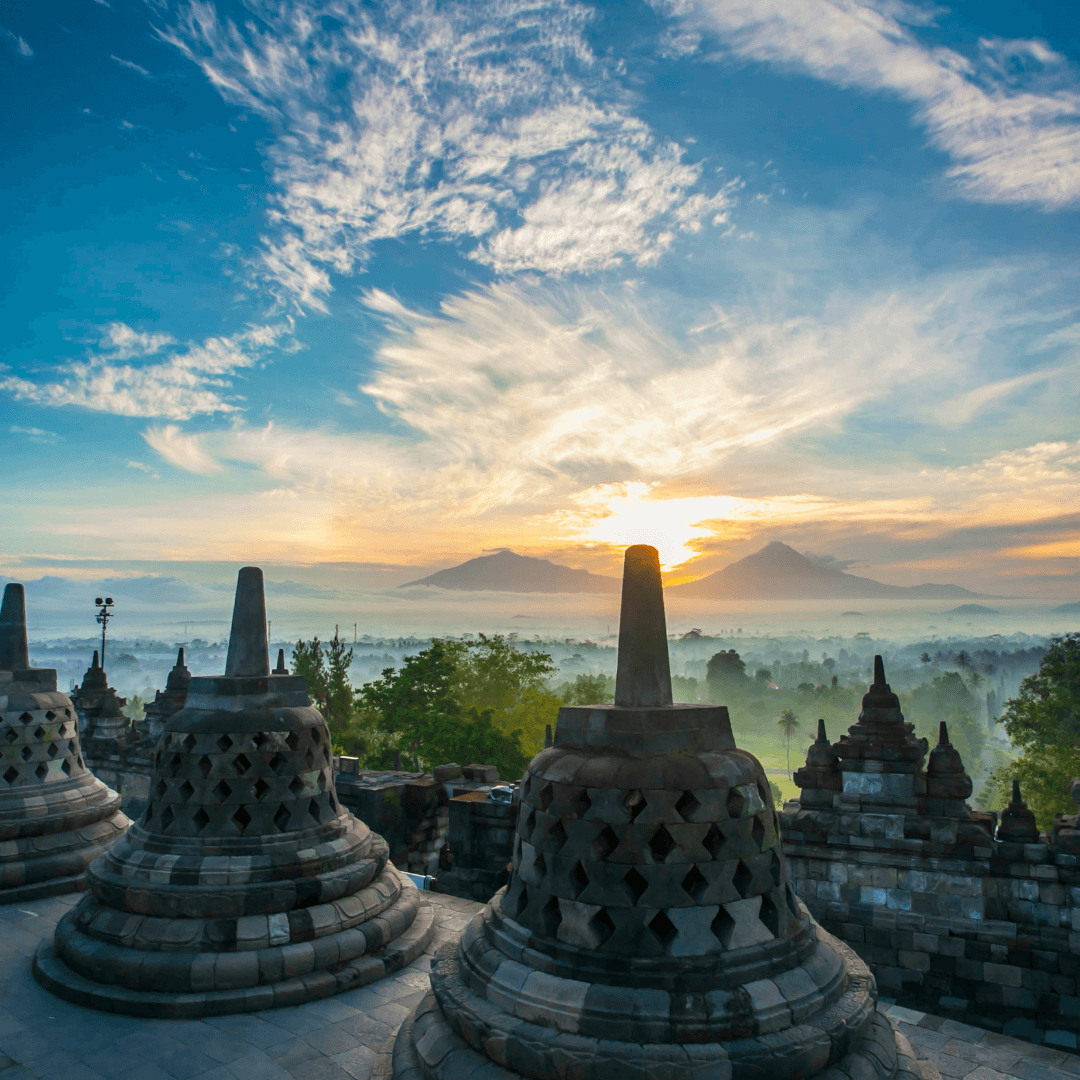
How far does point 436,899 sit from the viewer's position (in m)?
10.2

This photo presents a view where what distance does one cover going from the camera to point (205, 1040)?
6.48m

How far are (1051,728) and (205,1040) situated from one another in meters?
34.9

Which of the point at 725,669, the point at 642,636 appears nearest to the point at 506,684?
the point at 642,636

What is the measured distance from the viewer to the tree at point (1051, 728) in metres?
30.0

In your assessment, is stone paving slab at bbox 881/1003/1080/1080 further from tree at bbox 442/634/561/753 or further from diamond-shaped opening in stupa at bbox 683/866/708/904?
tree at bbox 442/634/561/753

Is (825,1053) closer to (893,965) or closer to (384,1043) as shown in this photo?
(384,1043)

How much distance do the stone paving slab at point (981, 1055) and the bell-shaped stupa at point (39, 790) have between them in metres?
10.8

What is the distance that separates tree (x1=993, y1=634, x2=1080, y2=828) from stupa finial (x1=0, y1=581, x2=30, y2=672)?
3523cm

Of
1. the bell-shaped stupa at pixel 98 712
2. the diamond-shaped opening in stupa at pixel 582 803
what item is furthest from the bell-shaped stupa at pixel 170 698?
the diamond-shaped opening in stupa at pixel 582 803

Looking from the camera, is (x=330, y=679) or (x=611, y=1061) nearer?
(x=611, y=1061)

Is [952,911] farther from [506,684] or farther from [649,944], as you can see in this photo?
[506,684]

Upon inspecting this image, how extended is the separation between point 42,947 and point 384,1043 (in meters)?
4.45

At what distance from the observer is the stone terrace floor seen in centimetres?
604

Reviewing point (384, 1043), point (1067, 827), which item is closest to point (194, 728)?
point (384, 1043)
